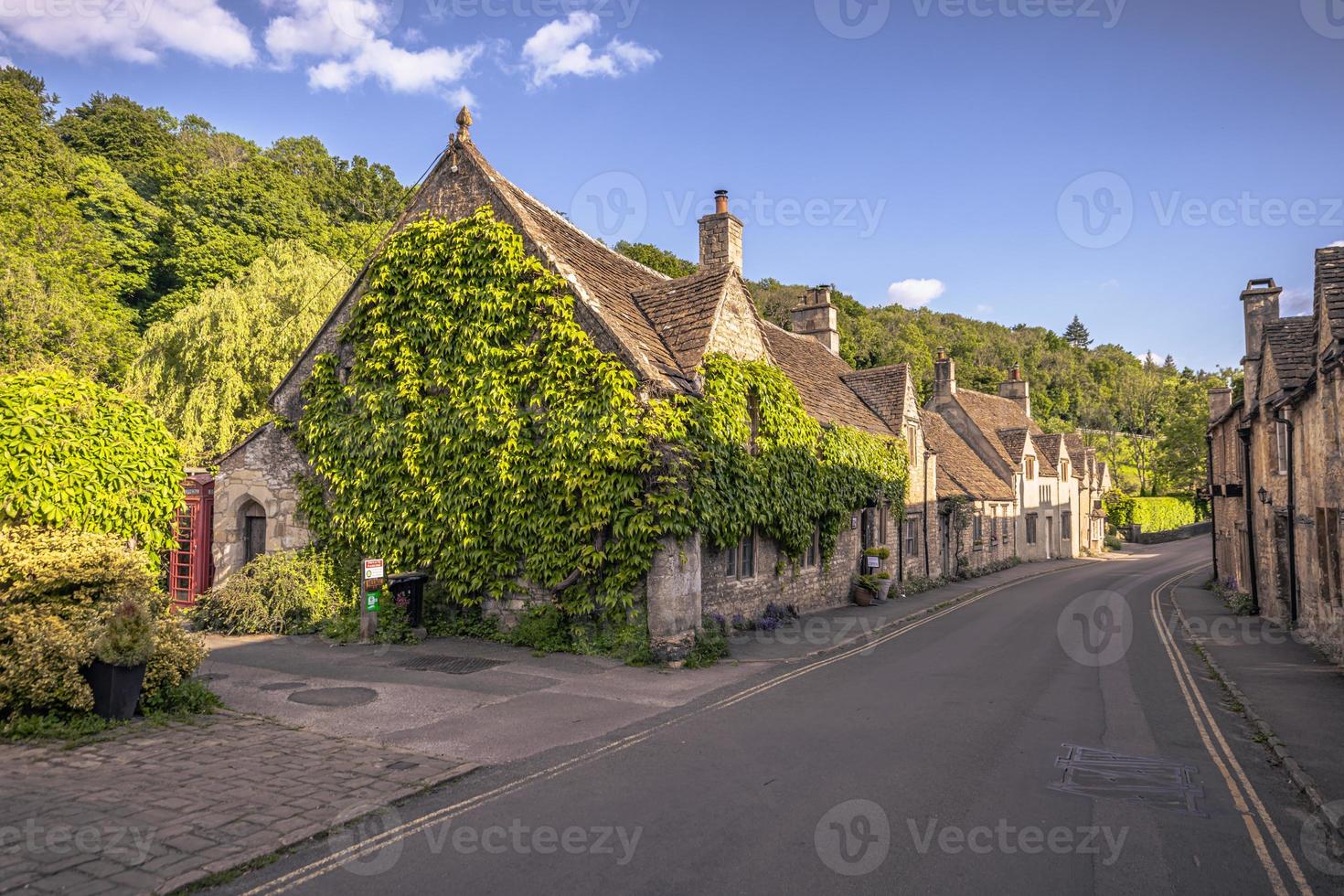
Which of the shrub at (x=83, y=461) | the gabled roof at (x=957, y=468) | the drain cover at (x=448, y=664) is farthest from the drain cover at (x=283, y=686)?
the gabled roof at (x=957, y=468)

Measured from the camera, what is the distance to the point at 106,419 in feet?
42.2

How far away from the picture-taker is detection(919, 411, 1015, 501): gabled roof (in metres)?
33.0

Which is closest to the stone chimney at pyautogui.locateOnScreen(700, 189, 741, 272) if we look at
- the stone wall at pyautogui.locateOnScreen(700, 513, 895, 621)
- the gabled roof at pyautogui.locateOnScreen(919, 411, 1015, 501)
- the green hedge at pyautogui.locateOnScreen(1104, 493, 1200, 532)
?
the stone wall at pyautogui.locateOnScreen(700, 513, 895, 621)

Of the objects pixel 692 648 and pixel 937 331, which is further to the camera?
pixel 937 331

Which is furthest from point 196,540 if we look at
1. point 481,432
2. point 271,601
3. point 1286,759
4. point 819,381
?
point 1286,759

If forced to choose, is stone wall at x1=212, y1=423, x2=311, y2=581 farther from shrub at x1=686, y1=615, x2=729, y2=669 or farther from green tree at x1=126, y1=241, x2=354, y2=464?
green tree at x1=126, y1=241, x2=354, y2=464

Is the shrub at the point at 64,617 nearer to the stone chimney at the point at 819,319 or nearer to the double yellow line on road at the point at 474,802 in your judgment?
the double yellow line on road at the point at 474,802

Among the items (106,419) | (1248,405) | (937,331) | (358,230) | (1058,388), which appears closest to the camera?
(106,419)

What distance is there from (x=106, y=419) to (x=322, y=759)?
830 cm

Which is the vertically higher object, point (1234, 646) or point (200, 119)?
point (200, 119)

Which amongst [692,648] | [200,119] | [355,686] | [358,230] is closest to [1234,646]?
[692,648]

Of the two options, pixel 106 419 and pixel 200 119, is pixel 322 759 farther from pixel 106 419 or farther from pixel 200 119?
pixel 200 119

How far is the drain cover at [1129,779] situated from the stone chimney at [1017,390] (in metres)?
46.9

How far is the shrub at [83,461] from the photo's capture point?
11.5 m
